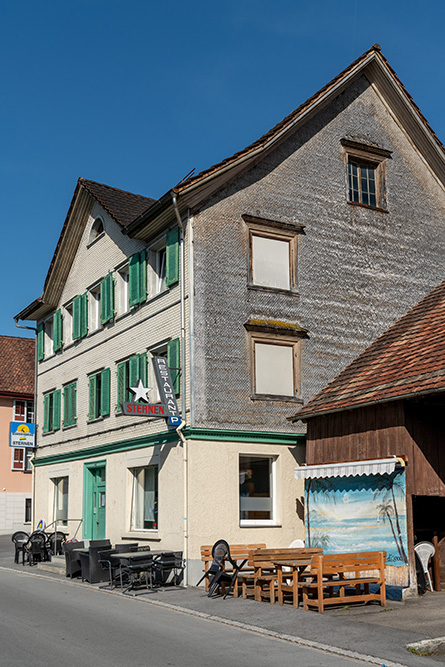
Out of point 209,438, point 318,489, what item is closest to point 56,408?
point 209,438

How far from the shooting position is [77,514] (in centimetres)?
2572

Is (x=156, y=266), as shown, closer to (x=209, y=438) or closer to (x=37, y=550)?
(x=209, y=438)

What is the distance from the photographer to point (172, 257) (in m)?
20.4

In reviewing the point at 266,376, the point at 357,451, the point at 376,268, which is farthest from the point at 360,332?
the point at 357,451

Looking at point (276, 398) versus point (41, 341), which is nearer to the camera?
point (276, 398)

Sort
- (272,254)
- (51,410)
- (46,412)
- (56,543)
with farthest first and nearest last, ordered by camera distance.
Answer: (46,412), (51,410), (56,543), (272,254)

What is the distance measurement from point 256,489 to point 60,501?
10514 millimetres

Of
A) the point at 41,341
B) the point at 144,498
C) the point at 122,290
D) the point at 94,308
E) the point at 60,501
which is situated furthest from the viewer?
the point at 41,341

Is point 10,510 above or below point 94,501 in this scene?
below

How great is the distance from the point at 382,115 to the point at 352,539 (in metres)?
13.1

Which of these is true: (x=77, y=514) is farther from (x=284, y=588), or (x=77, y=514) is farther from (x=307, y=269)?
(x=284, y=588)

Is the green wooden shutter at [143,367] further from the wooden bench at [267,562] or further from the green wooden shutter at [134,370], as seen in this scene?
the wooden bench at [267,562]

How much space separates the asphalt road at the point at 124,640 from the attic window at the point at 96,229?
13.6 meters

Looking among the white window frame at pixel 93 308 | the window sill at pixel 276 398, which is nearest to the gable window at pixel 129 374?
the white window frame at pixel 93 308
